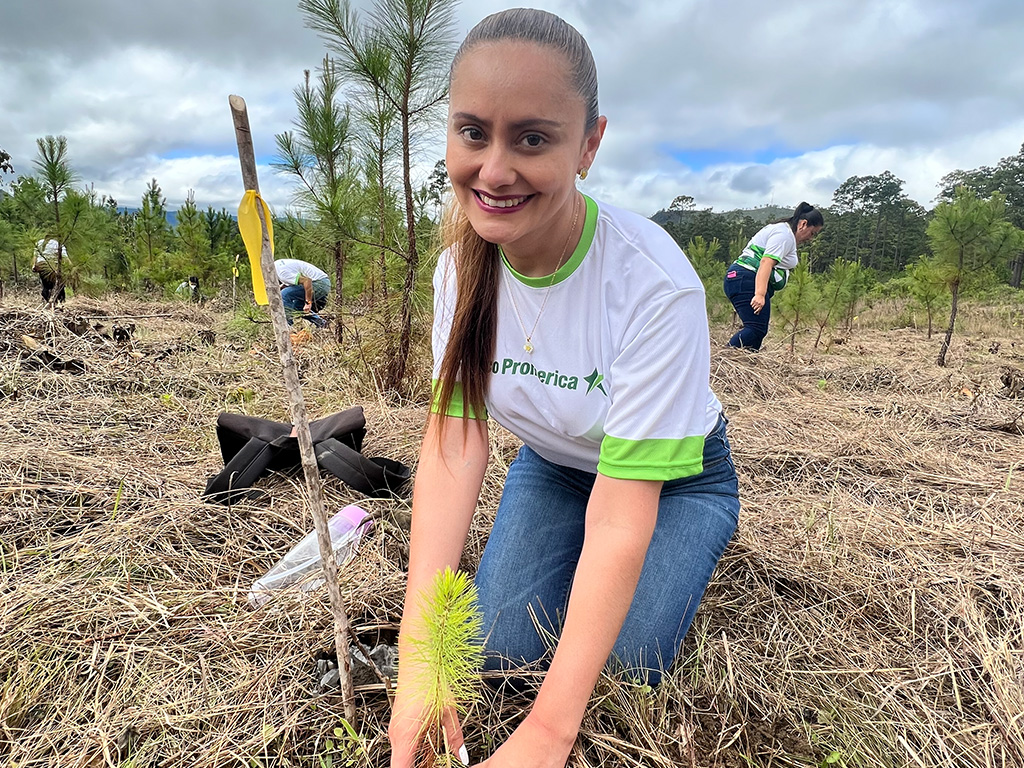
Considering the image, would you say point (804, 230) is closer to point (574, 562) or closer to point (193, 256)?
point (574, 562)

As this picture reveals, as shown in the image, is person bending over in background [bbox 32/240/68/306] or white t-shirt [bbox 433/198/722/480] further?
person bending over in background [bbox 32/240/68/306]

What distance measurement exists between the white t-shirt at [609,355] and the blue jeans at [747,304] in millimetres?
4084

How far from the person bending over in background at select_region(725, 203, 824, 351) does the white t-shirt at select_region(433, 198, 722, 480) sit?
385 cm

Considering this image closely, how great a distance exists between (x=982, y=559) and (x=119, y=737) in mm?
2304

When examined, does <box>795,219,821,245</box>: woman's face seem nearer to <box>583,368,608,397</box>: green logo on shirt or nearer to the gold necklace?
the gold necklace

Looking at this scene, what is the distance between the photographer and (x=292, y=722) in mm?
1109

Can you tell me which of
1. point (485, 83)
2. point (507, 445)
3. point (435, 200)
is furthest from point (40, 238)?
point (485, 83)

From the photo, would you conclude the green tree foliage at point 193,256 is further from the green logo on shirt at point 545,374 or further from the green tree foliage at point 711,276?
the green logo on shirt at point 545,374

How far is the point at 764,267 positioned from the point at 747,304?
19.9 inches

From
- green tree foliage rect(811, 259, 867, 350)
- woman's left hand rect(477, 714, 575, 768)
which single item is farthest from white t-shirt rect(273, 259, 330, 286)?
green tree foliage rect(811, 259, 867, 350)

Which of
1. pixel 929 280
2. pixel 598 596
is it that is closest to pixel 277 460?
pixel 598 596

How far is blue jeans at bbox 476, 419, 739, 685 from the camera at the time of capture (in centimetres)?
128

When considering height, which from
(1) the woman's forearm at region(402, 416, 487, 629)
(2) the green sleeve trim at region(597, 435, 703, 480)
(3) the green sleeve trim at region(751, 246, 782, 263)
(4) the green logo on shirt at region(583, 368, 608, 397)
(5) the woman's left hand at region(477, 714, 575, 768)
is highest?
(3) the green sleeve trim at region(751, 246, 782, 263)

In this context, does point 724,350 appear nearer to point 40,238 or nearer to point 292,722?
point 292,722
